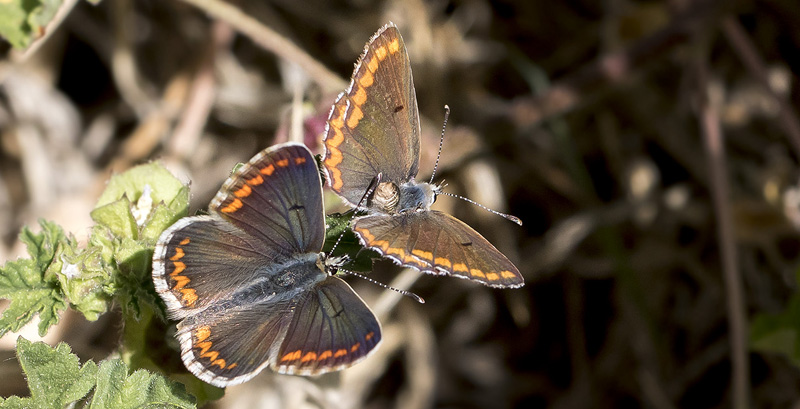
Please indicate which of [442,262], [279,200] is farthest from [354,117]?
[442,262]

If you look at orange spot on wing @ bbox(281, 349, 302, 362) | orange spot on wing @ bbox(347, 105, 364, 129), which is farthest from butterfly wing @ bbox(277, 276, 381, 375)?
orange spot on wing @ bbox(347, 105, 364, 129)

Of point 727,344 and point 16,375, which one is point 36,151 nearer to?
point 16,375

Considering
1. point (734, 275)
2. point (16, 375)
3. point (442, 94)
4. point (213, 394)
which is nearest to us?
point (213, 394)

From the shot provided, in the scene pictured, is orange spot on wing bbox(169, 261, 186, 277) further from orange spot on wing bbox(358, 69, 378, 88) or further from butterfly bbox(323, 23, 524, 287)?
orange spot on wing bbox(358, 69, 378, 88)

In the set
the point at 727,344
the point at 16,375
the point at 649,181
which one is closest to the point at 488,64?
the point at 649,181

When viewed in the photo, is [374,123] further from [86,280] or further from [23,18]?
[23,18]

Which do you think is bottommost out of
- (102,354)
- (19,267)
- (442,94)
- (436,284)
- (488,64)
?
(102,354)
